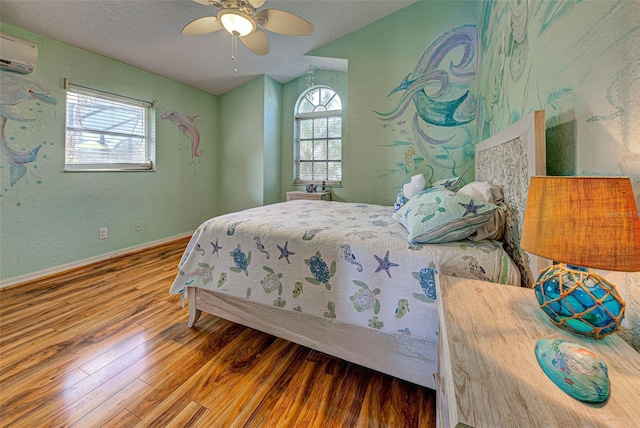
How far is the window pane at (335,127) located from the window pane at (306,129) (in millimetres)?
355

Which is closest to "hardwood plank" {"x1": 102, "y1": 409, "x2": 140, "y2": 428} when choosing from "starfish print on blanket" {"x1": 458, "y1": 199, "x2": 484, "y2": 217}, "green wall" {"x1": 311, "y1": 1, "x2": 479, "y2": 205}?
"starfish print on blanket" {"x1": 458, "y1": 199, "x2": 484, "y2": 217}

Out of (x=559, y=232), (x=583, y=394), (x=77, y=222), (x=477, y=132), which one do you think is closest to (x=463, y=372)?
(x=583, y=394)

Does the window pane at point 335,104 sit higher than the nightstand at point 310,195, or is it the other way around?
the window pane at point 335,104

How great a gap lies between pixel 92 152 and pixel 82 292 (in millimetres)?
1634

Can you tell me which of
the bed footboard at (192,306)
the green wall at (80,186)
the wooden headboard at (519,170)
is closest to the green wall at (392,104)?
the wooden headboard at (519,170)

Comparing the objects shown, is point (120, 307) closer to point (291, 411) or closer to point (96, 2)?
point (291, 411)

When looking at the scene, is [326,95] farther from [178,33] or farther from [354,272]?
[354,272]

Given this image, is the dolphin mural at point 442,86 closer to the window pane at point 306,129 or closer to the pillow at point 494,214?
the pillow at point 494,214

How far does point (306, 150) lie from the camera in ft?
15.1

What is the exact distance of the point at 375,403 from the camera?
1.29 m

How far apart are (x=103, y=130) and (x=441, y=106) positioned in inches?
153

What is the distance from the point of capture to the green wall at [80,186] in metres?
2.52

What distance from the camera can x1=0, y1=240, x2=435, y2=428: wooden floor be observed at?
121cm

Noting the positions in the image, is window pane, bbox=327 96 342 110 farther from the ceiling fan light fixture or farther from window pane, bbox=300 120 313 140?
the ceiling fan light fixture
